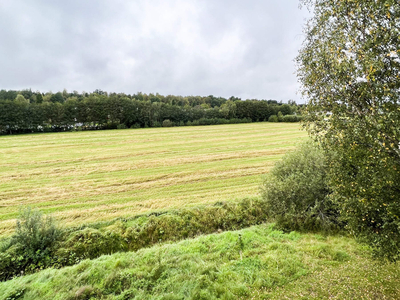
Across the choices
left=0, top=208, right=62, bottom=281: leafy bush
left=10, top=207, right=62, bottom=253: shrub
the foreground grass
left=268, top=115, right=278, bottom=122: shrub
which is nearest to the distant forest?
left=268, top=115, right=278, bottom=122: shrub

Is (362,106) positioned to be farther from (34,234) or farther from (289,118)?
(289,118)

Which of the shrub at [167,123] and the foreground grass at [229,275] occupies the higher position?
the shrub at [167,123]

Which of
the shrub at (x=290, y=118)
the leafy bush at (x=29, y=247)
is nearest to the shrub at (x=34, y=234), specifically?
the leafy bush at (x=29, y=247)

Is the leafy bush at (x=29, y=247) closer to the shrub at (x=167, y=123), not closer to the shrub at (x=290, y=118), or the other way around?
the shrub at (x=167, y=123)

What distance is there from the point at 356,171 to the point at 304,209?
581 cm

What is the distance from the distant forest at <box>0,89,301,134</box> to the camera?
5378 cm

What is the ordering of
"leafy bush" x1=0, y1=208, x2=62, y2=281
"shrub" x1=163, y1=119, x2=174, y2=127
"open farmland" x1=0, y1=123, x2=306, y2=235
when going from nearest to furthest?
"leafy bush" x1=0, y1=208, x2=62, y2=281
"open farmland" x1=0, y1=123, x2=306, y2=235
"shrub" x1=163, y1=119, x2=174, y2=127

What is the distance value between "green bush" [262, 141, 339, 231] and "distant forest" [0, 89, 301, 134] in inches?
1351

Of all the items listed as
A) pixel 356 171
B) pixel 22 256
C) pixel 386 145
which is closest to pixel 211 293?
pixel 356 171

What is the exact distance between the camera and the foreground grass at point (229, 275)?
21.8 ft

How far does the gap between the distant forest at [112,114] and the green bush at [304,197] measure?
1351 inches

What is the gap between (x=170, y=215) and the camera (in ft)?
41.8

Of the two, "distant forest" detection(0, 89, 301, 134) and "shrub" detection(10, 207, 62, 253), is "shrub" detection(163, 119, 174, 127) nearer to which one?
"distant forest" detection(0, 89, 301, 134)

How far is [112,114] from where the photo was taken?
6681cm
